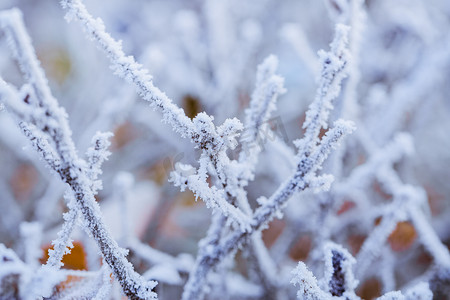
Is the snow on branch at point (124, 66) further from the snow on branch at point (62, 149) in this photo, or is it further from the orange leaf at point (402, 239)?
the orange leaf at point (402, 239)

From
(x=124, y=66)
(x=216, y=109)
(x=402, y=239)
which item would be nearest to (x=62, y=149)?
(x=124, y=66)

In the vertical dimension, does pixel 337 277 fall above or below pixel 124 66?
below

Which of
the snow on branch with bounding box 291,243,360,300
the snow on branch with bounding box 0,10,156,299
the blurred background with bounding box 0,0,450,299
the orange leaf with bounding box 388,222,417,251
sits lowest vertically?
the snow on branch with bounding box 291,243,360,300

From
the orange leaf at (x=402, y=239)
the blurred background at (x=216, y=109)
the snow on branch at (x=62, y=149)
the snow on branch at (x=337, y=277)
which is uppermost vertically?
the blurred background at (x=216, y=109)

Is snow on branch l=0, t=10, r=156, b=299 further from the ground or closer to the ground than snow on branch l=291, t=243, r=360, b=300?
further from the ground

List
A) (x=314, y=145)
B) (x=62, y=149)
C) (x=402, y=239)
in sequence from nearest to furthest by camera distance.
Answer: (x=62, y=149) < (x=314, y=145) < (x=402, y=239)

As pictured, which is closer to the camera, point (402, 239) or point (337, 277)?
point (337, 277)

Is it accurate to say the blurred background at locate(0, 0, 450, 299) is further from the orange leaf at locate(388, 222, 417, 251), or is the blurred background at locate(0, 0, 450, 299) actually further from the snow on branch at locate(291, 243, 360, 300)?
the snow on branch at locate(291, 243, 360, 300)

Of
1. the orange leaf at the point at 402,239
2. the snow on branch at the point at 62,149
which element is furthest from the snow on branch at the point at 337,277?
Answer: the orange leaf at the point at 402,239

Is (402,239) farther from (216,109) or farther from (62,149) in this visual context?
(62,149)

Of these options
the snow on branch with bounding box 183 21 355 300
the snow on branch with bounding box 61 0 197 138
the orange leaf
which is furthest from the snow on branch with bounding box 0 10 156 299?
the orange leaf

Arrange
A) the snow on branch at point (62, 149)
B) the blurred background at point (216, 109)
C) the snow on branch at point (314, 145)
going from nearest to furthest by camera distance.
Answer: the snow on branch at point (62, 149) → the snow on branch at point (314, 145) → the blurred background at point (216, 109)

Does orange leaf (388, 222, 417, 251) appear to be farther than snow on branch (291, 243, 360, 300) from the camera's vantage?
Yes
